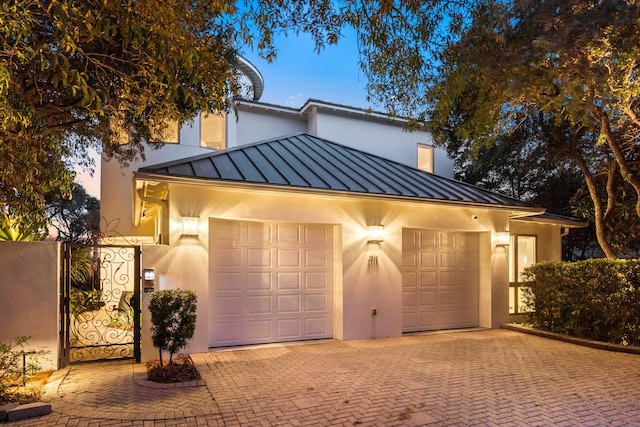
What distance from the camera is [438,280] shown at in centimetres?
1004

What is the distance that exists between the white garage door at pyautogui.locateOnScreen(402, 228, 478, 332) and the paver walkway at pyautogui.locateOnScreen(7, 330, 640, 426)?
188 centimetres

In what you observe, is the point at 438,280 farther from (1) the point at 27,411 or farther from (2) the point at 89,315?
(2) the point at 89,315

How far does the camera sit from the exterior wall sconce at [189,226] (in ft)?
23.6

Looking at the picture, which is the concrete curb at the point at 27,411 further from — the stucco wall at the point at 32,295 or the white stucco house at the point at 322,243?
the white stucco house at the point at 322,243

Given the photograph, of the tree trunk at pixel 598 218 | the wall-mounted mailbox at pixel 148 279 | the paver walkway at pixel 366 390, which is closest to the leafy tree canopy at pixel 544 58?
the tree trunk at pixel 598 218

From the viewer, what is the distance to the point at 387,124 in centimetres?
1773

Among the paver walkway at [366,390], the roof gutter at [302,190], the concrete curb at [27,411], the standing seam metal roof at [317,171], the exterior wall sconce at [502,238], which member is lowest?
the paver walkway at [366,390]

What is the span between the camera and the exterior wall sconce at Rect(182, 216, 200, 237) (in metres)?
7.19

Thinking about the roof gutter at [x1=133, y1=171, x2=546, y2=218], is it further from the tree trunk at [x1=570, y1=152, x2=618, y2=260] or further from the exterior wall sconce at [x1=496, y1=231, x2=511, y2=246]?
the tree trunk at [x1=570, y1=152, x2=618, y2=260]

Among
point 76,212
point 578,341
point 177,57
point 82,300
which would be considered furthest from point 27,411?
point 76,212

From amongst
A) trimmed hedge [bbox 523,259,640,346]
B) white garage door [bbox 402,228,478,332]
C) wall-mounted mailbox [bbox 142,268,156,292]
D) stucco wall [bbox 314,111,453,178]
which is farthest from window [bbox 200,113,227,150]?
trimmed hedge [bbox 523,259,640,346]

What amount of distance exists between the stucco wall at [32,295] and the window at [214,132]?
29.4 ft

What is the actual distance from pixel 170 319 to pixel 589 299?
830 cm

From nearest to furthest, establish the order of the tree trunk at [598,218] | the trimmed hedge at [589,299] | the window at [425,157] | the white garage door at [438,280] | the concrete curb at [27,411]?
the concrete curb at [27,411] < the trimmed hedge at [589,299] < the white garage door at [438,280] < the tree trunk at [598,218] < the window at [425,157]
